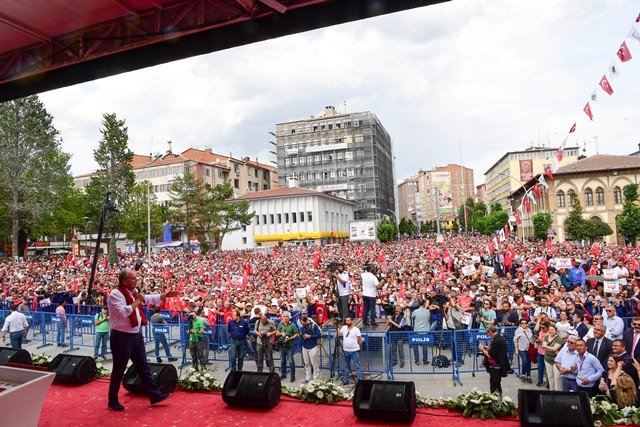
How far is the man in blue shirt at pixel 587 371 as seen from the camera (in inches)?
285

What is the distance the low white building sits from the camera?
62.9 metres

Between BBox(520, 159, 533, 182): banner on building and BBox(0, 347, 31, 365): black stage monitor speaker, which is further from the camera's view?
BBox(520, 159, 533, 182): banner on building

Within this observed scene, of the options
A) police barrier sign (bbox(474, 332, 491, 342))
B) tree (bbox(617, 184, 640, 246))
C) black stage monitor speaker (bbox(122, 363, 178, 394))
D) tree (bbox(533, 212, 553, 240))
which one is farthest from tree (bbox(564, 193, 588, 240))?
black stage monitor speaker (bbox(122, 363, 178, 394))

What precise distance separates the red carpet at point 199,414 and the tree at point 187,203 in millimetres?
38977

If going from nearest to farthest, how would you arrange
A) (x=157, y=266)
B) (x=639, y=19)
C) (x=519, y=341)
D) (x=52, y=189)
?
(x=519, y=341) → (x=639, y=19) → (x=157, y=266) → (x=52, y=189)

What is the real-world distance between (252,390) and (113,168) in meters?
54.7

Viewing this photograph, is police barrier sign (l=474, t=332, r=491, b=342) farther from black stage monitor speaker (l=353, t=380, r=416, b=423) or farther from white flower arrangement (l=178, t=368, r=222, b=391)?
white flower arrangement (l=178, t=368, r=222, b=391)

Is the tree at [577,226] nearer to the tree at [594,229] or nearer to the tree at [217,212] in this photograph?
the tree at [594,229]

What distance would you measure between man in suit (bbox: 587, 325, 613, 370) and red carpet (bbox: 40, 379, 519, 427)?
3.19 metres

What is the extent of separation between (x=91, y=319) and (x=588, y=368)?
560 inches

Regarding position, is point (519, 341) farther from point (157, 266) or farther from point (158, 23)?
point (157, 266)

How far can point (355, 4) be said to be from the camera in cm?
615

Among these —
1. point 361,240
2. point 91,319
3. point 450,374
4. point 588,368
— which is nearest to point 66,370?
point 91,319

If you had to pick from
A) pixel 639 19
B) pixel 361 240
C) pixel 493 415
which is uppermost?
pixel 639 19
